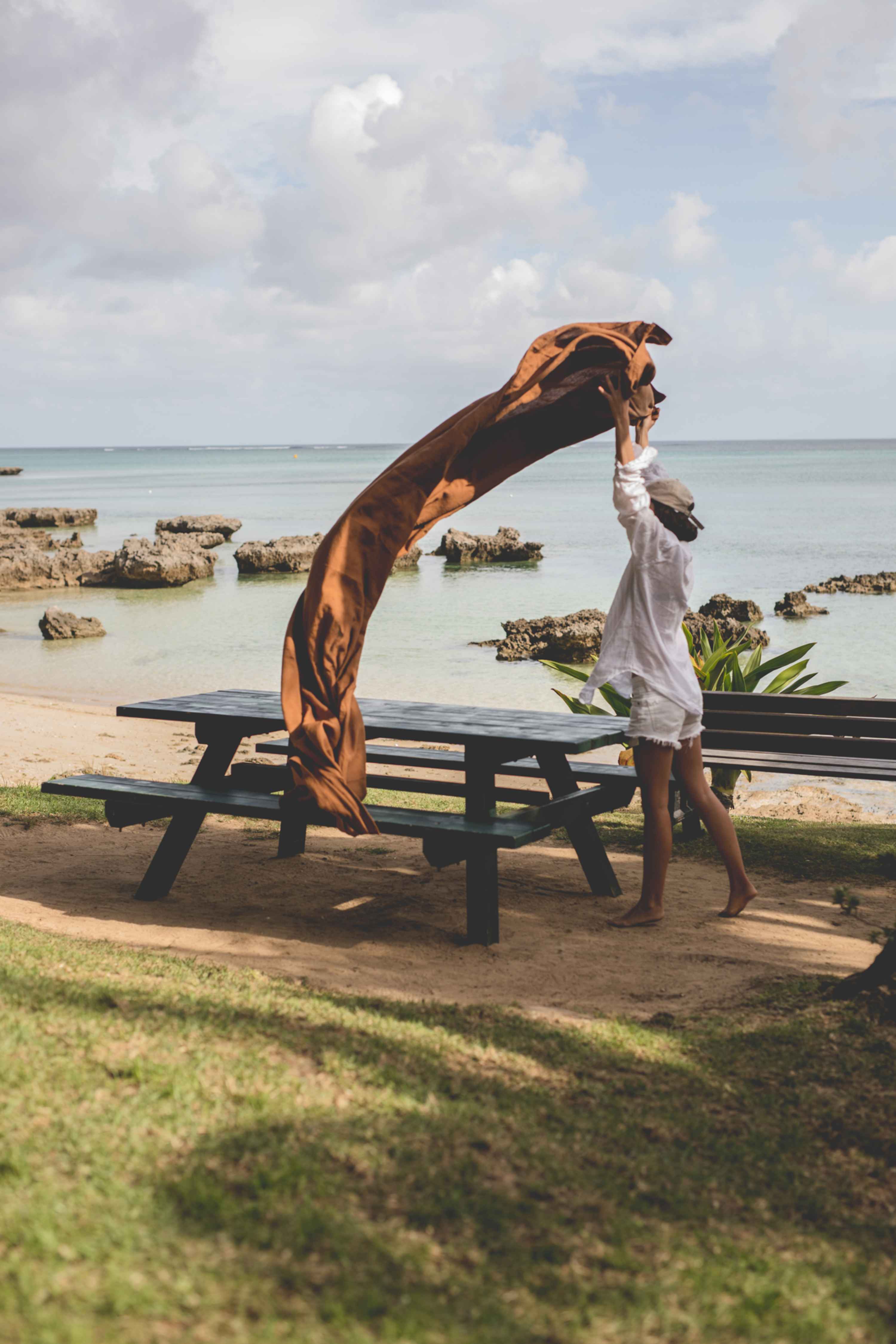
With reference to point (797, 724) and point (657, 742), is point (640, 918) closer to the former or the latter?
point (657, 742)

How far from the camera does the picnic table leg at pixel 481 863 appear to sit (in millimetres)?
4723

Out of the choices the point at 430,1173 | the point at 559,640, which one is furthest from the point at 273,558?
the point at 430,1173

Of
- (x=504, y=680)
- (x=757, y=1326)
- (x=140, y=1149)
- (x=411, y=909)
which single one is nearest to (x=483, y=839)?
(x=411, y=909)

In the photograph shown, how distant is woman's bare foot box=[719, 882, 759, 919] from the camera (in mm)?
5102

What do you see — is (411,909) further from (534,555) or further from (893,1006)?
(534,555)

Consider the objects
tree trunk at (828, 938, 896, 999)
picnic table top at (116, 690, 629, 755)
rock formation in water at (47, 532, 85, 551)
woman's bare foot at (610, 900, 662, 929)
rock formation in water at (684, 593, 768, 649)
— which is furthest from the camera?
rock formation in water at (47, 532, 85, 551)

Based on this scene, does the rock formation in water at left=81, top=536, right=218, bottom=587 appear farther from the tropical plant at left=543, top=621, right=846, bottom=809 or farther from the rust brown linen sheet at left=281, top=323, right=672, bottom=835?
the rust brown linen sheet at left=281, top=323, right=672, bottom=835

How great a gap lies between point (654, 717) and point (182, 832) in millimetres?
2318

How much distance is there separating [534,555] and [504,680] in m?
17.0

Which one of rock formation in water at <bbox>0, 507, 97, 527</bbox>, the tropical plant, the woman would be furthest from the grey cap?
rock formation in water at <bbox>0, 507, 97, 527</bbox>

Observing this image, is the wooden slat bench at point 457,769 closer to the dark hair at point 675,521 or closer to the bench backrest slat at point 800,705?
the bench backrest slat at point 800,705

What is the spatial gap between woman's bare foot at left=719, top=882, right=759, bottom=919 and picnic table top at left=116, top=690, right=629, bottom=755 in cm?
88

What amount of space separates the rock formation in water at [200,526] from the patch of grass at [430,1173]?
36.1 meters

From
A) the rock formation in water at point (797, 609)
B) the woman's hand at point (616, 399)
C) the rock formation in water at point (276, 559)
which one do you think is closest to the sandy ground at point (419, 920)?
the woman's hand at point (616, 399)
